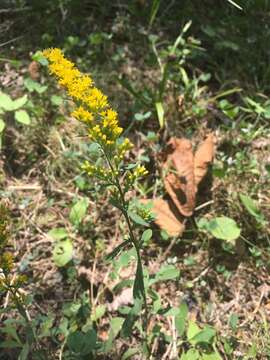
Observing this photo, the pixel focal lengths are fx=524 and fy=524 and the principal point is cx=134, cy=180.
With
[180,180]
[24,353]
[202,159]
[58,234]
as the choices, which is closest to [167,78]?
[202,159]

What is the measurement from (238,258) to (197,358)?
0.59 m

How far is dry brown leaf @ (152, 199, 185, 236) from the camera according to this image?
8.87 ft

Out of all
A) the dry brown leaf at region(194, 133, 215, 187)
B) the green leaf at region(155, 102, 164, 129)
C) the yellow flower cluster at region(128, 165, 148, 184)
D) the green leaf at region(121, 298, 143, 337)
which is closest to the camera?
the yellow flower cluster at region(128, 165, 148, 184)

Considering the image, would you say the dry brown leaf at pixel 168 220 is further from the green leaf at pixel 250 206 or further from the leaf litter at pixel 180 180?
the green leaf at pixel 250 206

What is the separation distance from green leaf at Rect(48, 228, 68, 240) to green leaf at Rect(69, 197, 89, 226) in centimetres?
7

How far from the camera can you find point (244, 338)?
2441mm

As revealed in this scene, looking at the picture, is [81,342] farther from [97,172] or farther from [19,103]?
[19,103]

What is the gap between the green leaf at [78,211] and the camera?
2.75 metres

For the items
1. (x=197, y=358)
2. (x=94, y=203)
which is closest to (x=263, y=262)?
(x=197, y=358)

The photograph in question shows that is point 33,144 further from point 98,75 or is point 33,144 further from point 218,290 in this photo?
point 218,290

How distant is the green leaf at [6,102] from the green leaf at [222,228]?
4.07 ft

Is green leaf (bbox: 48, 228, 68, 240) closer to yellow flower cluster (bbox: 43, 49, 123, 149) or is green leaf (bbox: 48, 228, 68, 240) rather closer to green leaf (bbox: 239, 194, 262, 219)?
green leaf (bbox: 239, 194, 262, 219)

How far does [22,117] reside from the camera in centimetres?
293

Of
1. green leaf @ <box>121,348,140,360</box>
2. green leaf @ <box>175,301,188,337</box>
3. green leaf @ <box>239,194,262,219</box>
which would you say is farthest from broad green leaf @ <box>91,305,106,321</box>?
green leaf @ <box>239,194,262,219</box>
